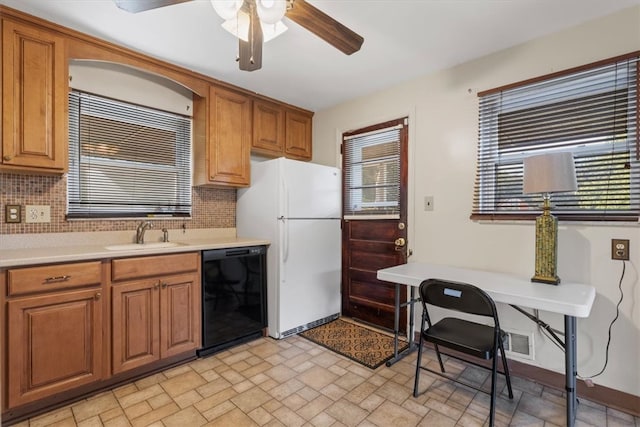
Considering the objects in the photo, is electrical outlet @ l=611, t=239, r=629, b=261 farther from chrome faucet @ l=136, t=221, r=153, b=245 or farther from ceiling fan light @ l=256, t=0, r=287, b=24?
chrome faucet @ l=136, t=221, r=153, b=245

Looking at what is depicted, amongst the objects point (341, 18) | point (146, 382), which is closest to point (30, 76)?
point (341, 18)

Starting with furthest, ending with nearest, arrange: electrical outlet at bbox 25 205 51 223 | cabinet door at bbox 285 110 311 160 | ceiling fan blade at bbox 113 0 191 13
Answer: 1. cabinet door at bbox 285 110 311 160
2. electrical outlet at bbox 25 205 51 223
3. ceiling fan blade at bbox 113 0 191 13

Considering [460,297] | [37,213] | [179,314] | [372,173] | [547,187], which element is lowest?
[179,314]

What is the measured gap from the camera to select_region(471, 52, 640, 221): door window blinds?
6.15 ft

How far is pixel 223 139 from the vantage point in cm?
293

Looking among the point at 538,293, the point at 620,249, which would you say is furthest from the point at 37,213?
the point at 620,249

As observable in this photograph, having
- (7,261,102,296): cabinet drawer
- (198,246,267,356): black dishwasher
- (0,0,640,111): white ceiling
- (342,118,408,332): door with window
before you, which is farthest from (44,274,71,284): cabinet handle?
(342,118,408,332): door with window

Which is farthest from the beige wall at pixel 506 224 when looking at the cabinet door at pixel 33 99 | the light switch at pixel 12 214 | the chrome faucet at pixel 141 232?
the light switch at pixel 12 214

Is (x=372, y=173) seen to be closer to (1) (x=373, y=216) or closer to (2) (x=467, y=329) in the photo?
(1) (x=373, y=216)

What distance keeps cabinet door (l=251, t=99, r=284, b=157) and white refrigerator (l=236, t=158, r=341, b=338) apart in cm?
28

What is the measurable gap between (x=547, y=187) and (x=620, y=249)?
59 centimetres

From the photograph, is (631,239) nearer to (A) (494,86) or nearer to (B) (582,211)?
(B) (582,211)

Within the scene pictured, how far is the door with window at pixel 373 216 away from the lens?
9.77 feet

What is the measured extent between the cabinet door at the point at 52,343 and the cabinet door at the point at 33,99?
0.88m
